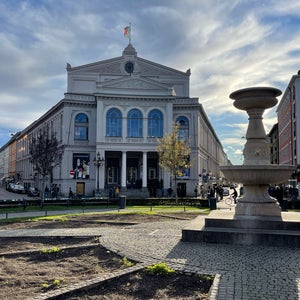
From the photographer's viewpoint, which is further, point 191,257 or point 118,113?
point 118,113

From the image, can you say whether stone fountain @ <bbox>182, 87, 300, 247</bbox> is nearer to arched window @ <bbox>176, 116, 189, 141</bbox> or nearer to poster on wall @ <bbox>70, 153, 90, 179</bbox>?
poster on wall @ <bbox>70, 153, 90, 179</bbox>

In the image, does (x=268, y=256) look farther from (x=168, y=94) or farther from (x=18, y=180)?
(x=18, y=180)

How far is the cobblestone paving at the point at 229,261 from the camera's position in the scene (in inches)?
236

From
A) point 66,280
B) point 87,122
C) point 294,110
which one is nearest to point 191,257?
point 66,280

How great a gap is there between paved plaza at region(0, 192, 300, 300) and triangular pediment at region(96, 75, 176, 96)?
41.6 m

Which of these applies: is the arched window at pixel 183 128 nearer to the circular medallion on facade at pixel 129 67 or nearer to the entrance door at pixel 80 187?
the circular medallion on facade at pixel 129 67

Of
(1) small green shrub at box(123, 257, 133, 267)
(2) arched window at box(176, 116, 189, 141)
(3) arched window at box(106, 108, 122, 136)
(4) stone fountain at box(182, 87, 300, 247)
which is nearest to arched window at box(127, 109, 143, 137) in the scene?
(3) arched window at box(106, 108, 122, 136)

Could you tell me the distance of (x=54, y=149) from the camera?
45281 mm

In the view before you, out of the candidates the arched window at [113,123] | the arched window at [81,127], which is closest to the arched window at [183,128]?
the arched window at [113,123]

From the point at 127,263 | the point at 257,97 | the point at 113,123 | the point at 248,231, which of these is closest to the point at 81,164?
the point at 113,123

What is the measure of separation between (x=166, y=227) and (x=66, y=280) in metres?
8.00

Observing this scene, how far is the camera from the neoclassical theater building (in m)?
51.5

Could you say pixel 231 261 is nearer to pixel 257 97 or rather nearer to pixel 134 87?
pixel 257 97

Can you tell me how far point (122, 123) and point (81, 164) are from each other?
29.1 feet
